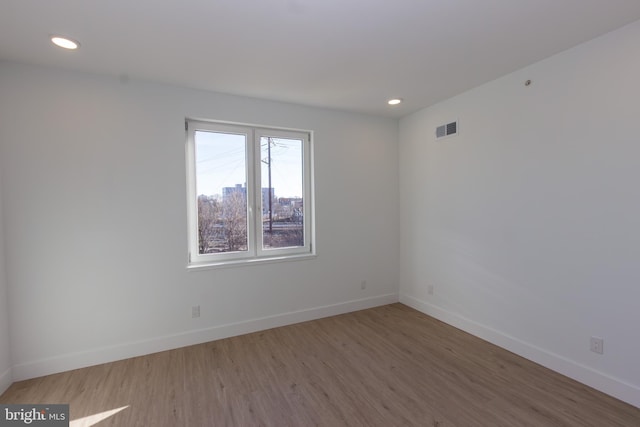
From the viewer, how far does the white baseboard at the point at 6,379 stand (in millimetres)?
2209

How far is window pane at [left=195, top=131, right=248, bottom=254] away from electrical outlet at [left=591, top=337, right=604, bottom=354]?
3174 millimetres

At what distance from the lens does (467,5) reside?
1.73 meters

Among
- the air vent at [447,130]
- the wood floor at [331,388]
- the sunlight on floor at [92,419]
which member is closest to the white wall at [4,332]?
the wood floor at [331,388]

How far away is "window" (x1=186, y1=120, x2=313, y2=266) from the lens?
10.1 feet

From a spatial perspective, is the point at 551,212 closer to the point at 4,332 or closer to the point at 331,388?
the point at 331,388

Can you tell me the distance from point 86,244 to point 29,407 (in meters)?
1.20

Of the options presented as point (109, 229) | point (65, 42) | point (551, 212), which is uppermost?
point (65, 42)

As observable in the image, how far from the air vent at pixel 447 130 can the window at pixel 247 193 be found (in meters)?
1.56

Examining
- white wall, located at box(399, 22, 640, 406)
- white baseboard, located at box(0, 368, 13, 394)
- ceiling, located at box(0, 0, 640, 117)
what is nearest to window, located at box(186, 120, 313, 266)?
ceiling, located at box(0, 0, 640, 117)

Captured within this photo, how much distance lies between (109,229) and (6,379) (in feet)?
4.32

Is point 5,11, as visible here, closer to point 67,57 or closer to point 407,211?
point 67,57

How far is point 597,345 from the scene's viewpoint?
2.18 metres
